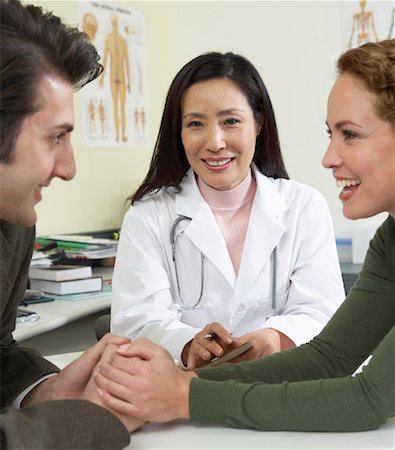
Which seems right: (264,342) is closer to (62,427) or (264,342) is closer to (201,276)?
(201,276)

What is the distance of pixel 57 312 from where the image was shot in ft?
8.09

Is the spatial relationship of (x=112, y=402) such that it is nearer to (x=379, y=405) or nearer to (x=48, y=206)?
(x=379, y=405)

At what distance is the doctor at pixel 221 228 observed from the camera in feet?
7.12

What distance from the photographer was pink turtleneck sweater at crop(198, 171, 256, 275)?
231 centimetres

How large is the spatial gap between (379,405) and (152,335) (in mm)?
935

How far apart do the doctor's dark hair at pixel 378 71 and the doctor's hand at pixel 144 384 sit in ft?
1.96

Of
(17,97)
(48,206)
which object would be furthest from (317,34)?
(17,97)

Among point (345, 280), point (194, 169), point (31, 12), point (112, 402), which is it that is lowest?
point (345, 280)

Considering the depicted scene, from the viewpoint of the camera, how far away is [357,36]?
141 inches

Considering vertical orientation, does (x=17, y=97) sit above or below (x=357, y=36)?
below

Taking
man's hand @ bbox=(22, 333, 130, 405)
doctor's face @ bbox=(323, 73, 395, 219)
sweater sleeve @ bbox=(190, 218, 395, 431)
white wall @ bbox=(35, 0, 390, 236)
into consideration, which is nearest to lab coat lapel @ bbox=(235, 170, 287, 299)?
doctor's face @ bbox=(323, 73, 395, 219)

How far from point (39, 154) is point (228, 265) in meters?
0.99

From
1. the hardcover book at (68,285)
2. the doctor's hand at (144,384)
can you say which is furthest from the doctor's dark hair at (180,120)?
the doctor's hand at (144,384)

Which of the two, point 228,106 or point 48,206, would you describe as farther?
point 48,206
